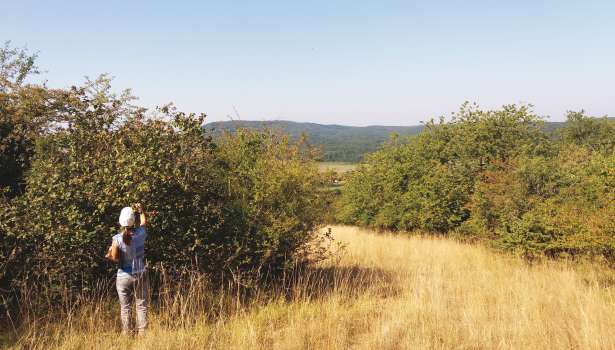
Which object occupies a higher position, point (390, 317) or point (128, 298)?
point (128, 298)

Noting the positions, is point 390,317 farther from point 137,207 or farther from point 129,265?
point 137,207

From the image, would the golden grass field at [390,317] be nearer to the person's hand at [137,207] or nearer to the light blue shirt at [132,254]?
the light blue shirt at [132,254]

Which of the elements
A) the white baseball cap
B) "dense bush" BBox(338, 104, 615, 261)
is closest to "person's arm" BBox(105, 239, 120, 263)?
the white baseball cap

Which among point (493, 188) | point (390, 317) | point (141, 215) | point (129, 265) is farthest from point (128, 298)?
point (493, 188)

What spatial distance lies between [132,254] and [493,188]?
11.3 meters

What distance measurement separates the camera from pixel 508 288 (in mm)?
7961

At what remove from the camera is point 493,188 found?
12914 millimetres

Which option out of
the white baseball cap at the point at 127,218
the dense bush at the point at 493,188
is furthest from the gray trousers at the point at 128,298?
the dense bush at the point at 493,188

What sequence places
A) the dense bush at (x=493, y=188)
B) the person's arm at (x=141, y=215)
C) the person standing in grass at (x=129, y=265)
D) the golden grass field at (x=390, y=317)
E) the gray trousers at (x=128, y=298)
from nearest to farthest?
1. the golden grass field at (x=390, y=317)
2. the person standing in grass at (x=129, y=265)
3. the gray trousers at (x=128, y=298)
4. the person's arm at (x=141, y=215)
5. the dense bush at (x=493, y=188)

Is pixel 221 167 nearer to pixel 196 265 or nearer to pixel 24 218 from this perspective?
pixel 196 265

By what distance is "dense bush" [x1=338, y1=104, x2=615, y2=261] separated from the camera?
10.2m

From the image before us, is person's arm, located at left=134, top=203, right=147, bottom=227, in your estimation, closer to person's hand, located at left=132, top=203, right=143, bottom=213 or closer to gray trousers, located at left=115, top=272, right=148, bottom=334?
person's hand, located at left=132, top=203, right=143, bottom=213

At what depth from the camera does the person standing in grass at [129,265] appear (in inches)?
214

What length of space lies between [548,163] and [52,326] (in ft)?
43.3
